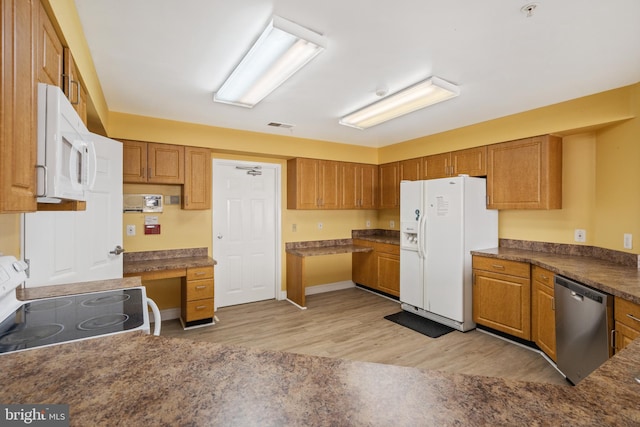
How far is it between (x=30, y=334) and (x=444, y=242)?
3.53 m

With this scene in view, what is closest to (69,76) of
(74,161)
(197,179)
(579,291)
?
(74,161)

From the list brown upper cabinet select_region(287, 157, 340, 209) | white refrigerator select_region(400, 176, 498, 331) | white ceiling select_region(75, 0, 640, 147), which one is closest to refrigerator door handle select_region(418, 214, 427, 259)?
white refrigerator select_region(400, 176, 498, 331)

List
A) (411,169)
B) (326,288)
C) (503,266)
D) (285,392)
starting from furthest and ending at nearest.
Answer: (326,288)
(411,169)
(503,266)
(285,392)

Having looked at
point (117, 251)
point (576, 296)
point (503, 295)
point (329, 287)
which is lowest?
point (329, 287)

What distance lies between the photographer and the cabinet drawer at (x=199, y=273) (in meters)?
3.44

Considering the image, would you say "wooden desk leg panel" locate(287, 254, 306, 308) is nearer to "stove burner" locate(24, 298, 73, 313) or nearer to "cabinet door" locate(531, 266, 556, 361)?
"cabinet door" locate(531, 266, 556, 361)

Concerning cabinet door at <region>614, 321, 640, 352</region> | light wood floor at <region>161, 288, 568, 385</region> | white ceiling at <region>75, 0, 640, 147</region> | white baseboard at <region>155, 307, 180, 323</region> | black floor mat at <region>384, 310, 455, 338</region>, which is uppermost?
white ceiling at <region>75, 0, 640, 147</region>

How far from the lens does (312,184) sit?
454cm

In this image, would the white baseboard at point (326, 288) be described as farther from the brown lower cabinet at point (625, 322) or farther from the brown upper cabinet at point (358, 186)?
the brown lower cabinet at point (625, 322)

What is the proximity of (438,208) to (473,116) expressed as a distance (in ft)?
3.68

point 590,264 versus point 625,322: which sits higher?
point 590,264

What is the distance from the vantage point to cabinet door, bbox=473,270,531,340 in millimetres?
2973

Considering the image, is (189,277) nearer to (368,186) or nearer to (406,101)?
(406,101)

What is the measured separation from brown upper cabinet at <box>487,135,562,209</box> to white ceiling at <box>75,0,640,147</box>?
439 mm
